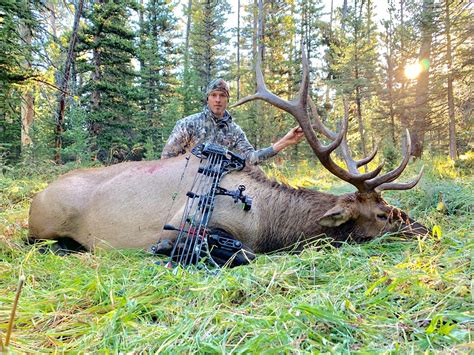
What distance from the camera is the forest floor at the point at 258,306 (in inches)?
63.2

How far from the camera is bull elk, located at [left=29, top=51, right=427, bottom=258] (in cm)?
373

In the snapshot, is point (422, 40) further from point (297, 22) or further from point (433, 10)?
point (297, 22)

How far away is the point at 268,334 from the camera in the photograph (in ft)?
5.24

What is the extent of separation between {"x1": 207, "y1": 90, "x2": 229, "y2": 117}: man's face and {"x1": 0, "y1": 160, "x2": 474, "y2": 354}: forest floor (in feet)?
11.1

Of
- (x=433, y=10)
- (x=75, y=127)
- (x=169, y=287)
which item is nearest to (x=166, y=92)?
(x=75, y=127)

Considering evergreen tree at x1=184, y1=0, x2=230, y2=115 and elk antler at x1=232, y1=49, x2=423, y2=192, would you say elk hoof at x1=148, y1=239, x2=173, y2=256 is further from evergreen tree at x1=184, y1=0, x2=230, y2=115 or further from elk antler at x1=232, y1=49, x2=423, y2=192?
evergreen tree at x1=184, y1=0, x2=230, y2=115

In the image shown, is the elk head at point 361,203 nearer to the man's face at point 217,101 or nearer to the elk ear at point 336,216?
the elk ear at point 336,216

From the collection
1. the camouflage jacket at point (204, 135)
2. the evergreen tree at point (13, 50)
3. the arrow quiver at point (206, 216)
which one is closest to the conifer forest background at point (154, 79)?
the evergreen tree at point (13, 50)

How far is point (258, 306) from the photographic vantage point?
2014 mm

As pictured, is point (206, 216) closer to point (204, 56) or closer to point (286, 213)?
point (286, 213)

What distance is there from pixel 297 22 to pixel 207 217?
81.8 ft

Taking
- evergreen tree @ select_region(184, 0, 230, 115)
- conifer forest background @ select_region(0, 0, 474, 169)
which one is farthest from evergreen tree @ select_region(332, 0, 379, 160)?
evergreen tree @ select_region(184, 0, 230, 115)

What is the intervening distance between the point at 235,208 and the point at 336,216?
3.47 feet

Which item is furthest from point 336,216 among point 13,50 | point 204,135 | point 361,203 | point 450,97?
point 450,97
